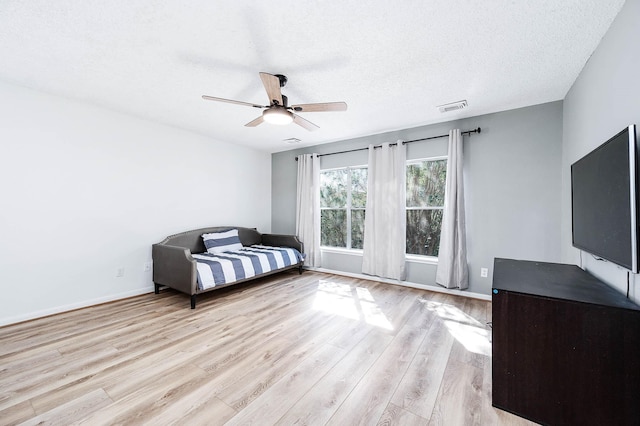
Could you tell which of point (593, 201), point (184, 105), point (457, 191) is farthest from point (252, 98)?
point (593, 201)

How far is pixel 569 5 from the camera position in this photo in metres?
1.65

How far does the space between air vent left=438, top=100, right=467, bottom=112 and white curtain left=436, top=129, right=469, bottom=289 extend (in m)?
0.38

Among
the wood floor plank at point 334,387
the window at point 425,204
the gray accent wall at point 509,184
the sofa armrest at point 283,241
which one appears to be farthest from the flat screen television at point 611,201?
the sofa armrest at point 283,241

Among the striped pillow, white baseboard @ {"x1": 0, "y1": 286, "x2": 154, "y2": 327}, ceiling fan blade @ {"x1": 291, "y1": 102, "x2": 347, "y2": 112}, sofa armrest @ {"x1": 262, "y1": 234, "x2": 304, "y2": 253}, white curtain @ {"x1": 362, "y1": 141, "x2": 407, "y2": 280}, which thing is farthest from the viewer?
sofa armrest @ {"x1": 262, "y1": 234, "x2": 304, "y2": 253}

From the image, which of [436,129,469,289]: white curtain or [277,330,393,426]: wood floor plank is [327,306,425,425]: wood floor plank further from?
[436,129,469,289]: white curtain

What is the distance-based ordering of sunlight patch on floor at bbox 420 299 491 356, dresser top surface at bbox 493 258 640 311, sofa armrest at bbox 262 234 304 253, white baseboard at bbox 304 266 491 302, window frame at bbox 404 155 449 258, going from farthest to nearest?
sofa armrest at bbox 262 234 304 253 → window frame at bbox 404 155 449 258 → white baseboard at bbox 304 266 491 302 → sunlight patch on floor at bbox 420 299 491 356 → dresser top surface at bbox 493 258 640 311

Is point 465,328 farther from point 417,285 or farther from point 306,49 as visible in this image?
point 306,49

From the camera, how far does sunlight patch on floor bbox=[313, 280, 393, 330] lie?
2906 mm

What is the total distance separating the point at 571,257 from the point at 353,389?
2.71 m

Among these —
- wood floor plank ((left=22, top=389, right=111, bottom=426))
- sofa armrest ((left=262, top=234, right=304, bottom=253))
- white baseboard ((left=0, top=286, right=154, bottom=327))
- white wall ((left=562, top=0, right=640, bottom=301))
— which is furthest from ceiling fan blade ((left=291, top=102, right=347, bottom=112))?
white baseboard ((left=0, top=286, right=154, bottom=327))

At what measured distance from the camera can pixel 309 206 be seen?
509cm

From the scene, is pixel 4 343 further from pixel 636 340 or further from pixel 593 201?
pixel 593 201

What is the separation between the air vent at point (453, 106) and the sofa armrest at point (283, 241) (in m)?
3.15

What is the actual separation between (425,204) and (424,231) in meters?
0.43
